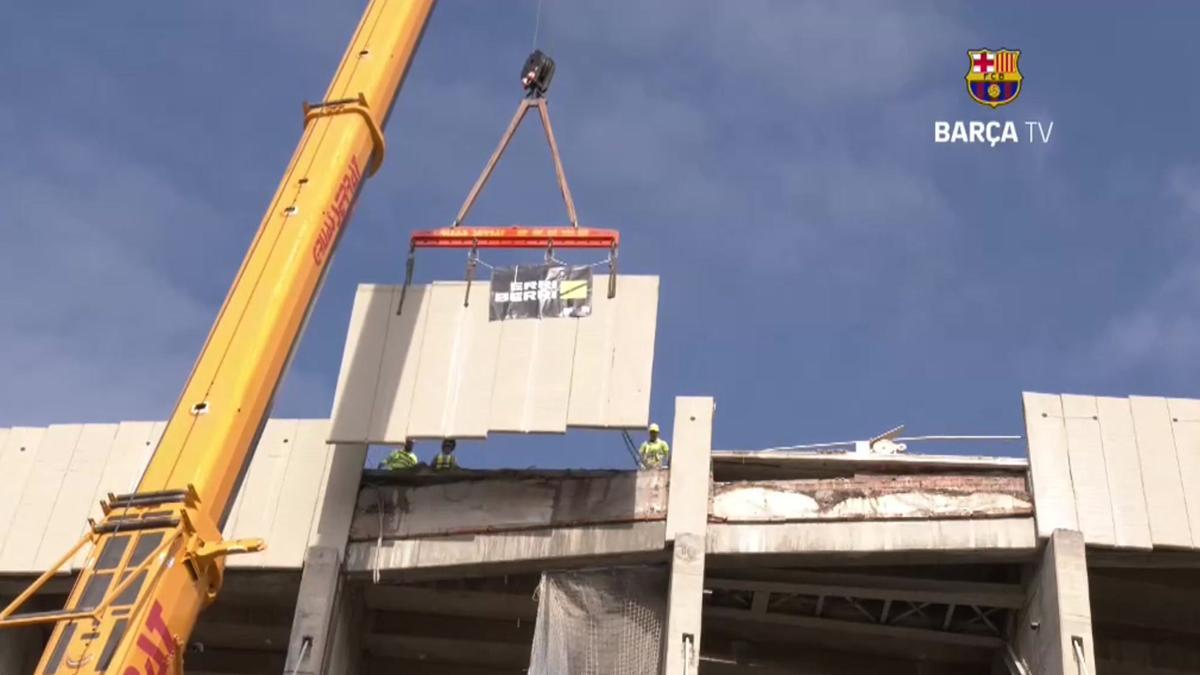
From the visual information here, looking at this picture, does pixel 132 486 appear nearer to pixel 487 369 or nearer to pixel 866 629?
pixel 487 369

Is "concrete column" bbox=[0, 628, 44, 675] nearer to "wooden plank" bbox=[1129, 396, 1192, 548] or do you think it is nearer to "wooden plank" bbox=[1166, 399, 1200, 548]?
"wooden plank" bbox=[1129, 396, 1192, 548]

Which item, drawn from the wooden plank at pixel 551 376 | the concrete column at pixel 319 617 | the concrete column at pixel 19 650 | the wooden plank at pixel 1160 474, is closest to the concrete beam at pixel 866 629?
the wooden plank at pixel 1160 474

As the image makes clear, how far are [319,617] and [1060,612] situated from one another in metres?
11.1

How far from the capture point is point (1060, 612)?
20.7 meters

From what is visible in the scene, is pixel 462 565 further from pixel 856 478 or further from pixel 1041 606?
pixel 1041 606

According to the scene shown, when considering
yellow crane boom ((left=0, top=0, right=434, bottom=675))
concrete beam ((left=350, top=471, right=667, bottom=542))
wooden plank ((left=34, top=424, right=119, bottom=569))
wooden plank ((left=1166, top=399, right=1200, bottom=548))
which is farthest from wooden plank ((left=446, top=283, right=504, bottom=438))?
wooden plank ((left=1166, top=399, right=1200, bottom=548))

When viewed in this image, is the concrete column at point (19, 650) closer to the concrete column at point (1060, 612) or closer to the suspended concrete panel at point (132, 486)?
the suspended concrete panel at point (132, 486)

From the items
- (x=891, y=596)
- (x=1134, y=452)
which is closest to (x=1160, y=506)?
(x=1134, y=452)

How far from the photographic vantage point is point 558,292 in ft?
76.8

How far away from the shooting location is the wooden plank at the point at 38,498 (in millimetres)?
23859

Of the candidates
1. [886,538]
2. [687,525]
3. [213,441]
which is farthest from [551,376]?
[213,441]

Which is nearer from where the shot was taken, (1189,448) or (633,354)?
(1189,448)

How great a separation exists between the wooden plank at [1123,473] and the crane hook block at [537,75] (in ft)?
38.4

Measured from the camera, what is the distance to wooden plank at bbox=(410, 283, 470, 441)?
22.8 metres
